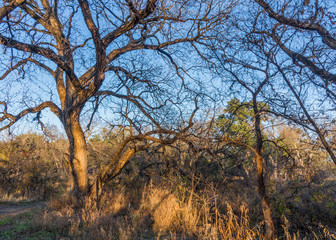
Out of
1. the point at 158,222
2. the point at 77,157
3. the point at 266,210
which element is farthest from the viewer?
the point at 77,157

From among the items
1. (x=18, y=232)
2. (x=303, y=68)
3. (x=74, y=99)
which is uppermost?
(x=74, y=99)

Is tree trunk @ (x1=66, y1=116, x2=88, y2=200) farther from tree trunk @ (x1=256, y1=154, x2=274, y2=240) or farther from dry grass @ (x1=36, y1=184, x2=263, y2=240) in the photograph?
tree trunk @ (x1=256, y1=154, x2=274, y2=240)

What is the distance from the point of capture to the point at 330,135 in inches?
197

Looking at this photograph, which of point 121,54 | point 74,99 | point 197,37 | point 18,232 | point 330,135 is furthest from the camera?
point 121,54

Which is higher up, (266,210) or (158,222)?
(266,210)

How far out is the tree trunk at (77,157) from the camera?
8500 mm

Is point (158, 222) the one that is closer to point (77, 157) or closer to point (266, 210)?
point (266, 210)

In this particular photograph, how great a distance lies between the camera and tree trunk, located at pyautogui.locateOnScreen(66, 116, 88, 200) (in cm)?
850

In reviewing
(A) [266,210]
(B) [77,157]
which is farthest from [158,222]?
(B) [77,157]

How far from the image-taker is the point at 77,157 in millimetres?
8641

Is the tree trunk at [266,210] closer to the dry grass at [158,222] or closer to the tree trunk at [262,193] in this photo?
the tree trunk at [262,193]

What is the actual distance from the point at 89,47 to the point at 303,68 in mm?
6848

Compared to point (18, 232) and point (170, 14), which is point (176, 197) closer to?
point (18, 232)

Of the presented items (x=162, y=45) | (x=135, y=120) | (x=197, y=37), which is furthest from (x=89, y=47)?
(x=197, y=37)
